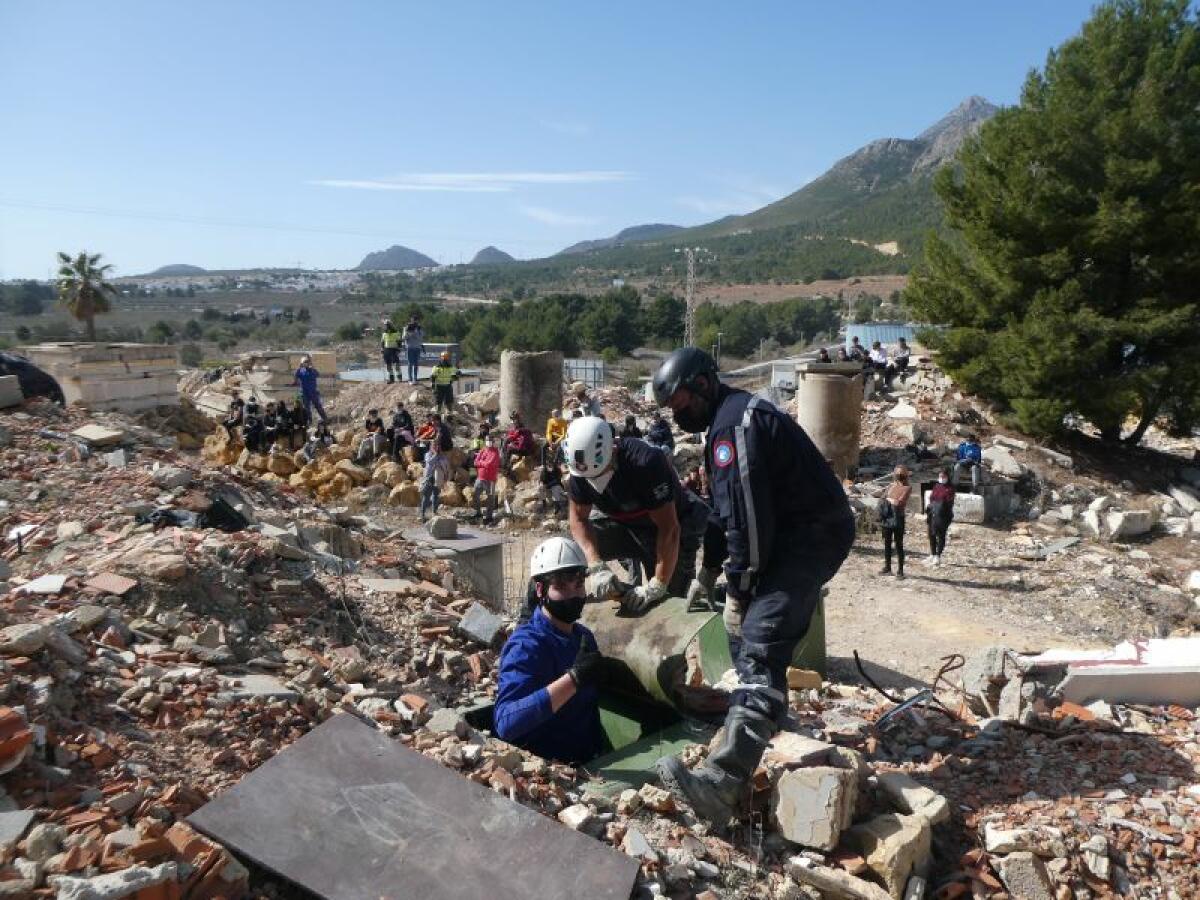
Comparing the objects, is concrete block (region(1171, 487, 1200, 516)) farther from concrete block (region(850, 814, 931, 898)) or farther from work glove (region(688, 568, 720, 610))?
concrete block (region(850, 814, 931, 898))

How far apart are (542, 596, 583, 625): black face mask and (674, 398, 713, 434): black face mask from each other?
965 millimetres

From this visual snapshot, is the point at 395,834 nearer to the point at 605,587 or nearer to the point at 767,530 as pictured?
the point at 767,530

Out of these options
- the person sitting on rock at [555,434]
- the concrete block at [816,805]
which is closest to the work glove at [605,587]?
the concrete block at [816,805]

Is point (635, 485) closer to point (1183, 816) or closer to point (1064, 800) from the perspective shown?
point (1064, 800)

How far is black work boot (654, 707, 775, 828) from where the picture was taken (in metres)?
3.57

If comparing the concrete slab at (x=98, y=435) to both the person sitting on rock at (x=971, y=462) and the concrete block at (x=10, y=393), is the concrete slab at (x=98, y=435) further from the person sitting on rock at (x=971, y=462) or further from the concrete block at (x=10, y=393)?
the person sitting on rock at (x=971, y=462)

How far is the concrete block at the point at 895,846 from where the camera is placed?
334 centimetres

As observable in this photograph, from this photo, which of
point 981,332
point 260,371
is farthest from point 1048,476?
point 260,371

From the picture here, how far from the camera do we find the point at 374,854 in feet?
9.52

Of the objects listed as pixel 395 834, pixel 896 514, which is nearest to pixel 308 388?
pixel 896 514

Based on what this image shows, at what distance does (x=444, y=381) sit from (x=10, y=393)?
7.86 metres

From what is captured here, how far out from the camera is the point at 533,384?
17.1m

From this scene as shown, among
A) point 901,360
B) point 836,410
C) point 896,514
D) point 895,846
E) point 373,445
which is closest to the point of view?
point 895,846

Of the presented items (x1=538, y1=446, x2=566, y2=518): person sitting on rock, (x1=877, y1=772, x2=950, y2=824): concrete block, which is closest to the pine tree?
(x1=538, y1=446, x2=566, y2=518): person sitting on rock
